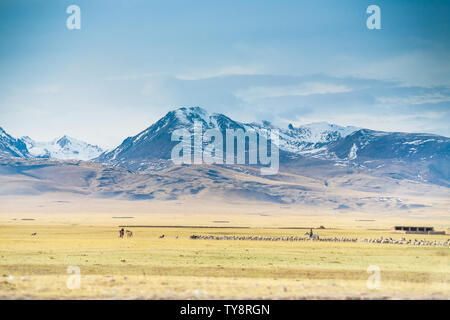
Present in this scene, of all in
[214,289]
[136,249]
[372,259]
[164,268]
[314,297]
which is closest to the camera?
[314,297]

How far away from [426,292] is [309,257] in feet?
76.4

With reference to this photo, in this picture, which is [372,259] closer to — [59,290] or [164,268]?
[164,268]

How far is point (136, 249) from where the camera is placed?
208ft

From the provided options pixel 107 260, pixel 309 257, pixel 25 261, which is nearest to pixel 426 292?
pixel 309 257

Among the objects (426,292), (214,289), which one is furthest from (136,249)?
(426,292)
